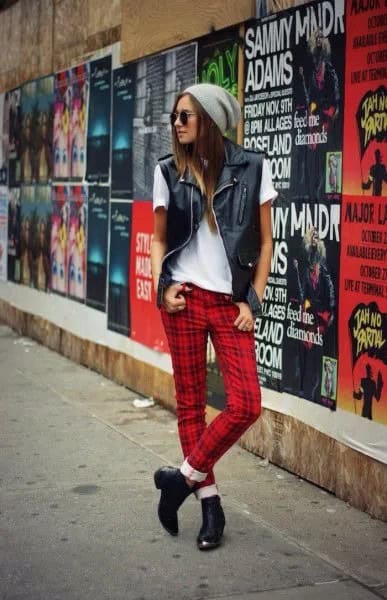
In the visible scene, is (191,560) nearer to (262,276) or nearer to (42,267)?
(262,276)

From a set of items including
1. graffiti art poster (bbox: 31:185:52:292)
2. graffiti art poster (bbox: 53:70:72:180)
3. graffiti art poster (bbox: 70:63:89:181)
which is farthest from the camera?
graffiti art poster (bbox: 31:185:52:292)

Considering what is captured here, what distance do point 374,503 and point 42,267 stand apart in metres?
6.26

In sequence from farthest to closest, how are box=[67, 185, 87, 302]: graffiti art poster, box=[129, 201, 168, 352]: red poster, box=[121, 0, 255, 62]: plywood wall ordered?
box=[67, 185, 87, 302]: graffiti art poster, box=[129, 201, 168, 352]: red poster, box=[121, 0, 255, 62]: plywood wall

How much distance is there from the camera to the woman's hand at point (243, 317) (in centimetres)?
475

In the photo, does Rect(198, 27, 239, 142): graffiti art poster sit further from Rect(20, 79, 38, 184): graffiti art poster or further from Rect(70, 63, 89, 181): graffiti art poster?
Rect(20, 79, 38, 184): graffiti art poster

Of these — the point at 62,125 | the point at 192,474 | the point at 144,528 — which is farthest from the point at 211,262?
the point at 62,125

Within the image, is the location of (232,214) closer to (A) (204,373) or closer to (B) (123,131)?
(A) (204,373)

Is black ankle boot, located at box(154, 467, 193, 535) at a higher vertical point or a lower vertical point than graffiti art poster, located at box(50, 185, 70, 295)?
lower

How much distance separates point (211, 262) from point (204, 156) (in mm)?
422

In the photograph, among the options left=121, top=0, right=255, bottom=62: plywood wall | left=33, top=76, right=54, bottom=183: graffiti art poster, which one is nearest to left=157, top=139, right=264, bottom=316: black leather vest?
left=121, top=0, right=255, bottom=62: plywood wall

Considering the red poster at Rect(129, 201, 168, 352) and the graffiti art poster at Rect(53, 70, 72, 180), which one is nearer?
the red poster at Rect(129, 201, 168, 352)

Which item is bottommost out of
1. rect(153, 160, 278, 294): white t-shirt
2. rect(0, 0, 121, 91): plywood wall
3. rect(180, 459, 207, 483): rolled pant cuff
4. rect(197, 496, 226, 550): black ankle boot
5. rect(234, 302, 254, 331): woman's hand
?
rect(197, 496, 226, 550): black ankle boot

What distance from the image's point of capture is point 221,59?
6.85 m

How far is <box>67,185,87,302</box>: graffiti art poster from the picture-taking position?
31.9 feet
